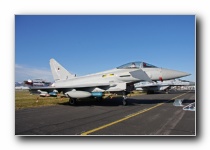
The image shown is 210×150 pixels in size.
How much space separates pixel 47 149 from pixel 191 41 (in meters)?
4.28

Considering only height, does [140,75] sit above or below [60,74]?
below

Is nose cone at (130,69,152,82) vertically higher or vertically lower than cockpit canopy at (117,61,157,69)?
lower

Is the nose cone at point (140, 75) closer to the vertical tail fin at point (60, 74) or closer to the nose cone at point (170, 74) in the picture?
the nose cone at point (170, 74)

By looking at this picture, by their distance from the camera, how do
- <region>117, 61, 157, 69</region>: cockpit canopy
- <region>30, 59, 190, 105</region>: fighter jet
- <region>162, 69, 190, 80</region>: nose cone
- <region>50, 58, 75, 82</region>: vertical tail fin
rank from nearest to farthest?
<region>162, 69, 190, 80</region>: nose cone → <region>117, 61, 157, 69</region>: cockpit canopy → <region>30, 59, 190, 105</region>: fighter jet → <region>50, 58, 75, 82</region>: vertical tail fin

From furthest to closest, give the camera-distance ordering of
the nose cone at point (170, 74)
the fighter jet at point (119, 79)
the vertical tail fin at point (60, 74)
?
the vertical tail fin at point (60, 74)
the fighter jet at point (119, 79)
the nose cone at point (170, 74)

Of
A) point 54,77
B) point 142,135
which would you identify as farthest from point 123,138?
point 54,77

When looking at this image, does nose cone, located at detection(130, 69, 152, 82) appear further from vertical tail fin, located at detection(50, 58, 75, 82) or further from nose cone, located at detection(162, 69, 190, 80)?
vertical tail fin, located at detection(50, 58, 75, 82)

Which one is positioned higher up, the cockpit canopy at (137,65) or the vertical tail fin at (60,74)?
the cockpit canopy at (137,65)

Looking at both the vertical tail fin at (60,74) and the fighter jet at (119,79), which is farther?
the vertical tail fin at (60,74)

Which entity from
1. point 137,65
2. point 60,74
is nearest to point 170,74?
point 137,65

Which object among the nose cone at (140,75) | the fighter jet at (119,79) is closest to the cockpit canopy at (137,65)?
the fighter jet at (119,79)

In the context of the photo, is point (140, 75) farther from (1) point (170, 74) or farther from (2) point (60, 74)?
(2) point (60, 74)

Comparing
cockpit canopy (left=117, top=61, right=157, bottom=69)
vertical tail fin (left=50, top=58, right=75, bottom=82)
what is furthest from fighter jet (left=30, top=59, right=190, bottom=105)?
vertical tail fin (left=50, top=58, right=75, bottom=82)
